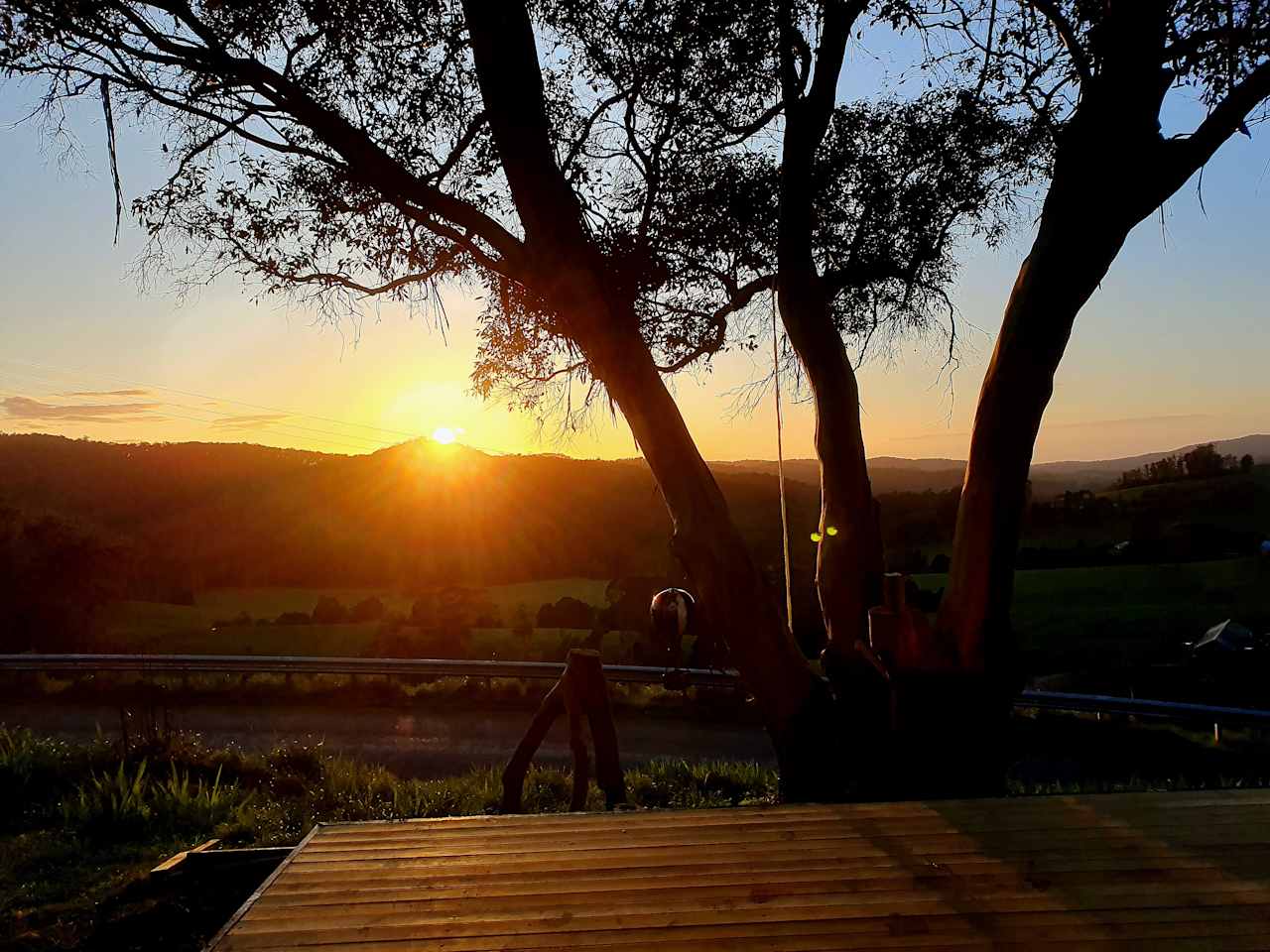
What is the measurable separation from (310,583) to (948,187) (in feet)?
86.1

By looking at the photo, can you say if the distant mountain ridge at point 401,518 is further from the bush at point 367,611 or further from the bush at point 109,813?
the bush at point 109,813

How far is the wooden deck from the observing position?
335 cm

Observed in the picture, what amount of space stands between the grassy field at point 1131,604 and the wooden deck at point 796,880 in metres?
16.5

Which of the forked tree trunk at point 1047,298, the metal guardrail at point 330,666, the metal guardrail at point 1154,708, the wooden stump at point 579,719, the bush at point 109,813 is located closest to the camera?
the forked tree trunk at point 1047,298

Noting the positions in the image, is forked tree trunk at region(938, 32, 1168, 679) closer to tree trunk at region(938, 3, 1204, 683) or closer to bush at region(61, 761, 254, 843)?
tree trunk at region(938, 3, 1204, 683)

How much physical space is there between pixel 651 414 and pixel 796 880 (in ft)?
13.8

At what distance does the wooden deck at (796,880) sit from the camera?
11.0 feet

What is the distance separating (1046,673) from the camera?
17.5m

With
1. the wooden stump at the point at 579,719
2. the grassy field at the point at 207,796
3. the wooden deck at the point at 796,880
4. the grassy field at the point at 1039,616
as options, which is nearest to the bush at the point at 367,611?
the grassy field at the point at 1039,616

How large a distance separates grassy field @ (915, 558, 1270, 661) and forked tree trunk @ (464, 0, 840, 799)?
45.1 feet

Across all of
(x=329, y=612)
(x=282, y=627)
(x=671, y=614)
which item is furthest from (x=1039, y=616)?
(x=671, y=614)

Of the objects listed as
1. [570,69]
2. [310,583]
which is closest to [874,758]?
[570,69]

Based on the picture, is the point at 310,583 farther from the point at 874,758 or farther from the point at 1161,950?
the point at 1161,950

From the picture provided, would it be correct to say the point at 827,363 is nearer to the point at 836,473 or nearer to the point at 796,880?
the point at 836,473
